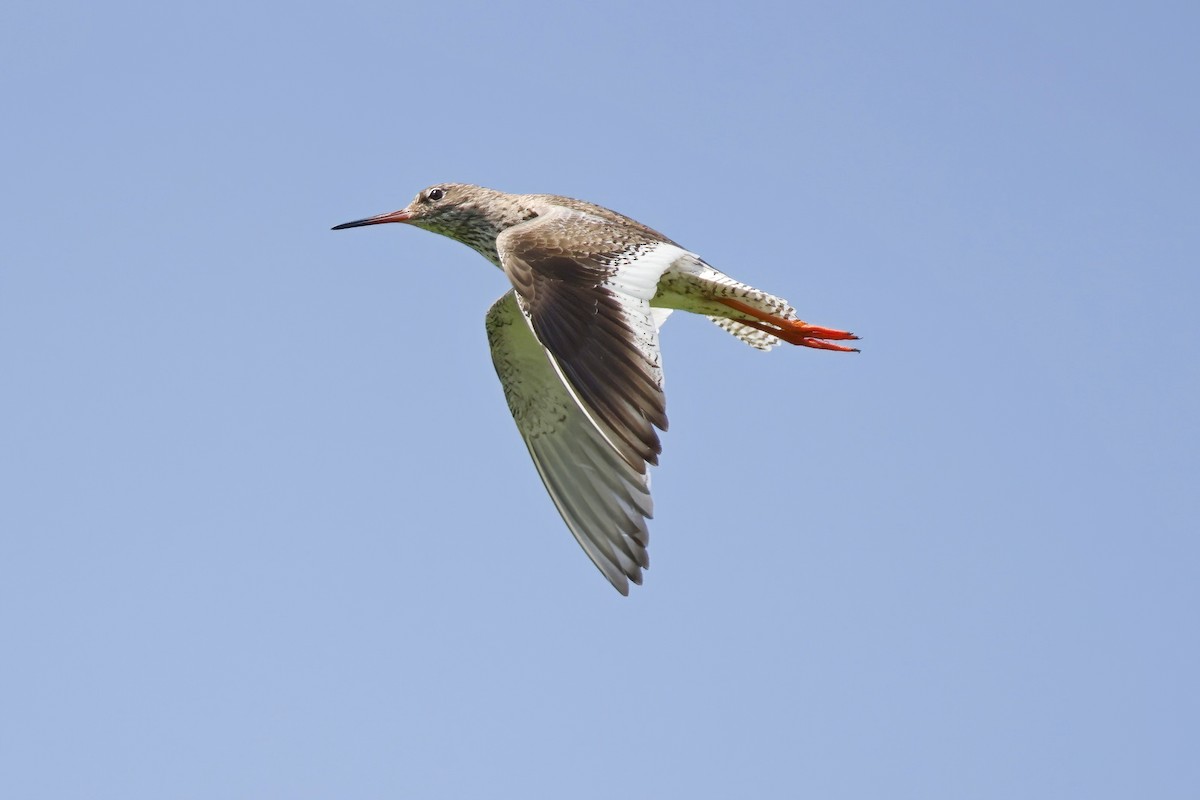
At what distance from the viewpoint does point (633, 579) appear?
1303 cm

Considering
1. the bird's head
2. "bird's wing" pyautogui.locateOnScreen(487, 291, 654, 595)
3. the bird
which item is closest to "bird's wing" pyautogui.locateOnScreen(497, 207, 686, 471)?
the bird

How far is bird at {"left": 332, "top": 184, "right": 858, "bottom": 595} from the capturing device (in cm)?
1104

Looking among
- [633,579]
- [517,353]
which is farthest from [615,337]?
[517,353]

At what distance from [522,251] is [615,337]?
175cm

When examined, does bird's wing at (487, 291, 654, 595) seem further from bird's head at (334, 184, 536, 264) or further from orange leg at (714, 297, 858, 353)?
orange leg at (714, 297, 858, 353)

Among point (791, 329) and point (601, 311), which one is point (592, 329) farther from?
point (791, 329)

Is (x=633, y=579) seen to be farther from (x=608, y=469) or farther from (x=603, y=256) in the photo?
(x=603, y=256)

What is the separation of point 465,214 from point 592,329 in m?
4.32

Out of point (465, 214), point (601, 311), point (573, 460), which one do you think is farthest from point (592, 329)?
point (465, 214)

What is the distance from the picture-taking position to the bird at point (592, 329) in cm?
1104

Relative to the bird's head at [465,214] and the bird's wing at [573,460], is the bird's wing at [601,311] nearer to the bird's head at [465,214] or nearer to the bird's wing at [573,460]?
the bird's wing at [573,460]

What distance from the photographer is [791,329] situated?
14.1 m

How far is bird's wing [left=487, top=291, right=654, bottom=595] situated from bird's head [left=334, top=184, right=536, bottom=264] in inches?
28.0

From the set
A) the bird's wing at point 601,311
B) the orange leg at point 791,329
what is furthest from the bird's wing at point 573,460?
the orange leg at point 791,329
